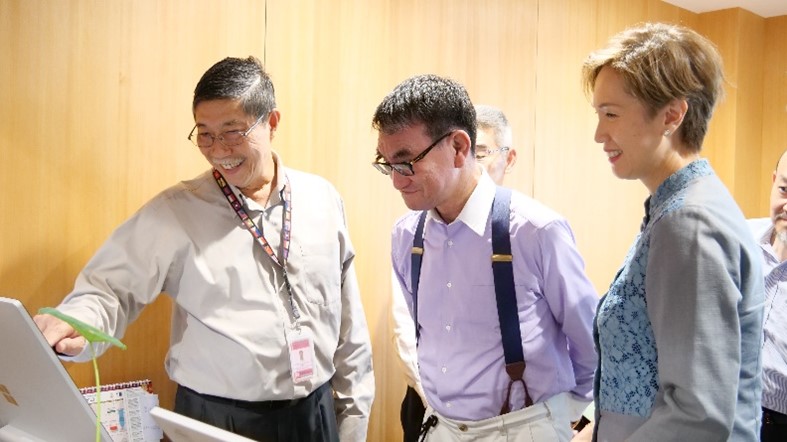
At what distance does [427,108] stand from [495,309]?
0.56 m

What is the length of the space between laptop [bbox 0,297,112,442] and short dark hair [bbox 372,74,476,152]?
1017mm

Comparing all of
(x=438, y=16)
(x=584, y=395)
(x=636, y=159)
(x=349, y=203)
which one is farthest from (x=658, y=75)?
(x=438, y=16)

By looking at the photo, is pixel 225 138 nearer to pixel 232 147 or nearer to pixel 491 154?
pixel 232 147

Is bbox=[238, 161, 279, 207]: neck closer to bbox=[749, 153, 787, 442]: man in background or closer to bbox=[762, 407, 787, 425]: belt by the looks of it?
bbox=[749, 153, 787, 442]: man in background

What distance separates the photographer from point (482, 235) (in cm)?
214

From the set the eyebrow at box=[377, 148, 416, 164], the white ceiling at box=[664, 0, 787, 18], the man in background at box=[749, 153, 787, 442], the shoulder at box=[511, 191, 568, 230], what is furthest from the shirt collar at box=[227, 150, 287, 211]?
the white ceiling at box=[664, 0, 787, 18]

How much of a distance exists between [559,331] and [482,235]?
1.14 feet

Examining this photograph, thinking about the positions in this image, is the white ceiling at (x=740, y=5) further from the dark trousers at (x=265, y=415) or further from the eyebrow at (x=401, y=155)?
the dark trousers at (x=265, y=415)

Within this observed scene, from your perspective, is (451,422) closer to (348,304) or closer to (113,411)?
(348,304)

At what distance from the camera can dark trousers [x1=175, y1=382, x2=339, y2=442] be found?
223 cm

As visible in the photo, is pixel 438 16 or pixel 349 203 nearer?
pixel 349 203

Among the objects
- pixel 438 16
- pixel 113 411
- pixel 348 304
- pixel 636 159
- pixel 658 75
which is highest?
pixel 438 16

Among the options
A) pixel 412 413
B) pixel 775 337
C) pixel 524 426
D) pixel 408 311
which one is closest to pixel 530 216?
pixel 524 426

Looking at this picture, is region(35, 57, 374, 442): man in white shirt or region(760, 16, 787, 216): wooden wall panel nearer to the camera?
region(35, 57, 374, 442): man in white shirt
